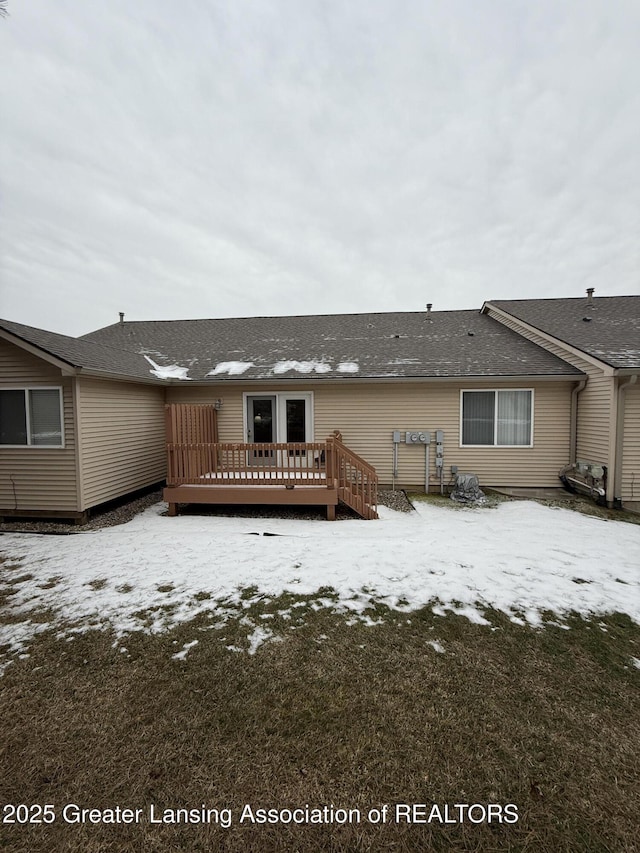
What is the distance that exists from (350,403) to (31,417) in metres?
6.61

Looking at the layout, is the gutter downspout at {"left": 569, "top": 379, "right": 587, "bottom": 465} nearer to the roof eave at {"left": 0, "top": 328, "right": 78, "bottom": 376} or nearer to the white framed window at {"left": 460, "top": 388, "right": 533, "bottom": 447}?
the white framed window at {"left": 460, "top": 388, "right": 533, "bottom": 447}

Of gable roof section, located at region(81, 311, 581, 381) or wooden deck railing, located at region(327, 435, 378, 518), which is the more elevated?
gable roof section, located at region(81, 311, 581, 381)

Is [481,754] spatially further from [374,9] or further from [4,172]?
[4,172]

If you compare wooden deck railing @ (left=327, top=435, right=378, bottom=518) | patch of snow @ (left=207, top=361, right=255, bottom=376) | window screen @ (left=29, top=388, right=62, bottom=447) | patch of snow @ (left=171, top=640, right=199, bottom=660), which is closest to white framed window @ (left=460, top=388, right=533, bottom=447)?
wooden deck railing @ (left=327, top=435, right=378, bottom=518)

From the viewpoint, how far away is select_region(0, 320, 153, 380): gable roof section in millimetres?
6219

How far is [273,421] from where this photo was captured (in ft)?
30.4

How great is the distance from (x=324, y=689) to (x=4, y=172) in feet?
65.3

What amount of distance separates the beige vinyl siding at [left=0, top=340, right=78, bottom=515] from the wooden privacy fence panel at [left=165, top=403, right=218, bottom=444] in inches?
66.3

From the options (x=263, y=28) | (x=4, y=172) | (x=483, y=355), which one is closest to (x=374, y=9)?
(x=263, y=28)

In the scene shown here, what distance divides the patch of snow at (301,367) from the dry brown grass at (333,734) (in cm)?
662

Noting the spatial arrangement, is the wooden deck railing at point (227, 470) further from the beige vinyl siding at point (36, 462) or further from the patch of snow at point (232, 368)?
the patch of snow at point (232, 368)

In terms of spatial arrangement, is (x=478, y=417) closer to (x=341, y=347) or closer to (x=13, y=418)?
(x=341, y=347)

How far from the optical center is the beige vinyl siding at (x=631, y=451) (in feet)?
23.7

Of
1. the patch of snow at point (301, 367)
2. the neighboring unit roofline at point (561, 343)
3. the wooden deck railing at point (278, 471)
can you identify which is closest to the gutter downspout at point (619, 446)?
the neighboring unit roofline at point (561, 343)
